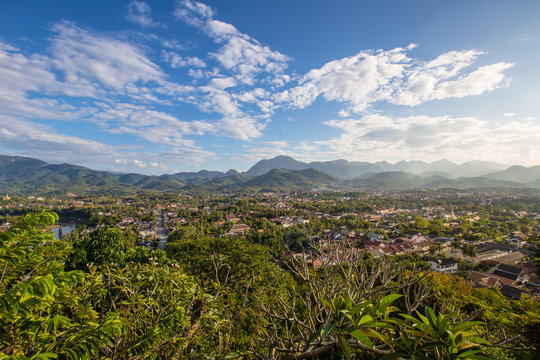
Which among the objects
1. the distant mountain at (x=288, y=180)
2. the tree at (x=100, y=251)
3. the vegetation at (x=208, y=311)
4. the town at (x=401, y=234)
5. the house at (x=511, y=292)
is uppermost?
the vegetation at (x=208, y=311)

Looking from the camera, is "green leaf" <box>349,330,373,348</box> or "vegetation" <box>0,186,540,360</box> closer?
"green leaf" <box>349,330,373,348</box>

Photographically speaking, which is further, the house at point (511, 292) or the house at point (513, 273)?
the house at point (513, 273)

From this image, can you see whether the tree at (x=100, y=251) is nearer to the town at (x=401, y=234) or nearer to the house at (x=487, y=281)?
the town at (x=401, y=234)

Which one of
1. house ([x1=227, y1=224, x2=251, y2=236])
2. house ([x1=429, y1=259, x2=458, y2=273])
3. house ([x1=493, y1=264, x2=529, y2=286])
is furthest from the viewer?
house ([x1=227, y1=224, x2=251, y2=236])

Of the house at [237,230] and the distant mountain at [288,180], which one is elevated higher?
the distant mountain at [288,180]

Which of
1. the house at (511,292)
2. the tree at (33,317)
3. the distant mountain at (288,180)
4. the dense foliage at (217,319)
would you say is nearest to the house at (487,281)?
the house at (511,292)

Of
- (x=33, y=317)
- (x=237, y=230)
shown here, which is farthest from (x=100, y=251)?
(x=237, y=230)

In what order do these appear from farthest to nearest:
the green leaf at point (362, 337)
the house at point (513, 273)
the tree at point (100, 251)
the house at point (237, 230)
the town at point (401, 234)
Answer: the house at point (237, 230) → the town at point (401, 234) → the house at point (513, 273) → the tree at point (100, 251) → the green leaf at point (362, 337)

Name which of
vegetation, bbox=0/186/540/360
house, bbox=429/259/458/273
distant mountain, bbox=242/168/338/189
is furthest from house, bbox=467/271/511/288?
distant mountain, bbox=242/168/338/189

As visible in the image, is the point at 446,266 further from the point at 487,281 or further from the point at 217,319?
the point at 217,319

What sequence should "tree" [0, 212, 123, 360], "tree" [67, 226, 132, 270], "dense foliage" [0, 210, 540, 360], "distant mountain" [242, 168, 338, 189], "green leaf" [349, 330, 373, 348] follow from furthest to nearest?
"distant mountain" [242, 168, 338, 189] < "tree" [67, 226, 132, 270] < "tree" [0, 212, 123, 360] < "dense foliage" [0, 210, 540, 360] < "green leaf" [349, 330, 373, 348]

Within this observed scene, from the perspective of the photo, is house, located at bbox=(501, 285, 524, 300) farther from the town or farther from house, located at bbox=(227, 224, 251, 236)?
house, located at bbox=(227, 224, 251, 236)

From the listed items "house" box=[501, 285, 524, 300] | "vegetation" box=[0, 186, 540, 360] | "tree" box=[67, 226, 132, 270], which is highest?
"vegetation" box=[0, 186, 540, 360]

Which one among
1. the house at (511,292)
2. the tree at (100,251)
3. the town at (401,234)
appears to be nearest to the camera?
the tree at (100,251)
